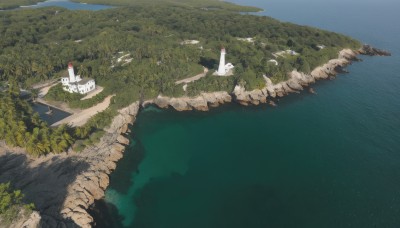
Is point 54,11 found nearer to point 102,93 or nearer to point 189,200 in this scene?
point 102,93

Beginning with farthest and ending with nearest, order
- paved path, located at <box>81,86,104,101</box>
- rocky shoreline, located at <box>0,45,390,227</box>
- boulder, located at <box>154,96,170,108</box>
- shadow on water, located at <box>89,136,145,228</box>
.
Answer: boulder, located at <box>154,96,170,108</box> → paved path, located at <box>81,86,104,101</box> → shadow on water, located at <box>89,136,145,228</box> → rocky shoreline, located at <box>0,45,390,227</box>

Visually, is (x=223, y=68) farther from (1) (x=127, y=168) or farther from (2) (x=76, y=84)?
(1) (x=127, y=168)

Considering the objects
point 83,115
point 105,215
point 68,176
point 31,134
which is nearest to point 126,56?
point 83,115

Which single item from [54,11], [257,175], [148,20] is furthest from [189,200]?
[54,11]

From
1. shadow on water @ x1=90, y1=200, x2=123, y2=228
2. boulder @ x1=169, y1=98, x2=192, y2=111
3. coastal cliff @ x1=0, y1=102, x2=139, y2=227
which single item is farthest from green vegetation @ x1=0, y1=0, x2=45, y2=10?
shadow on water @ x1=90, y1=200, x2=123, y2=228

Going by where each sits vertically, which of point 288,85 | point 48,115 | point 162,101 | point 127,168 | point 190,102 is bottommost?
point 127,168

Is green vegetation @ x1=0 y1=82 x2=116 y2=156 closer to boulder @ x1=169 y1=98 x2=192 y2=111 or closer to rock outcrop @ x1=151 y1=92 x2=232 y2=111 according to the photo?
rock outcrop @ x1=151 y1=92 x2=232 y2=111

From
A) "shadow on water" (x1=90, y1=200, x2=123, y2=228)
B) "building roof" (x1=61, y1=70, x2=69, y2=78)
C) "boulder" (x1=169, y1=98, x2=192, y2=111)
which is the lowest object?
"shadow on water" (x1=90, y1=200, x2=123, y2=228)

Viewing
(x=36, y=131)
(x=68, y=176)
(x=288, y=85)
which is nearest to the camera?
(x=68, y=176)
